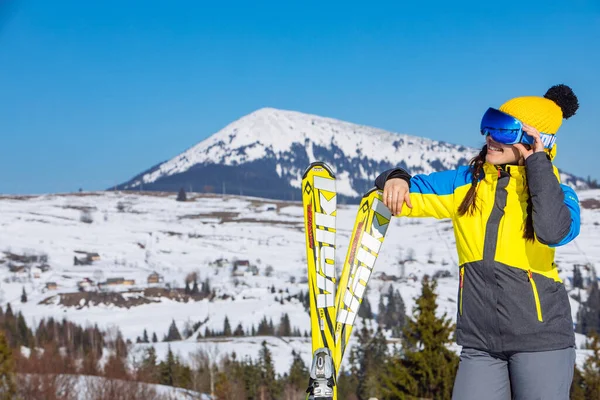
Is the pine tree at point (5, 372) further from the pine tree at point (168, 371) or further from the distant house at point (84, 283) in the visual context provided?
the distant house at point (84, 283)

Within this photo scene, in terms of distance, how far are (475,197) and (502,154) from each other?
0.25m

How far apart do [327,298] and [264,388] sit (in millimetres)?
64431

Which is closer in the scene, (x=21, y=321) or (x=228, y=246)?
(x=21, y=321)

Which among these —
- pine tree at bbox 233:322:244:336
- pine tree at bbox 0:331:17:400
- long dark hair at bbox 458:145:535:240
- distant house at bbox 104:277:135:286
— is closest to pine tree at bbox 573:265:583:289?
pine tree at bbox 233:322:244:336

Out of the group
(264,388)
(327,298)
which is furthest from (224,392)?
(327,298)

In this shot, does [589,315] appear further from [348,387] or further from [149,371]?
[149,371]

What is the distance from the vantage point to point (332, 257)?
4.63 m

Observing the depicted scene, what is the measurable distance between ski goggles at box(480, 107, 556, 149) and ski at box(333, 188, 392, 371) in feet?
3.96

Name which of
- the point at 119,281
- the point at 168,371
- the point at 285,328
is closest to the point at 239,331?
the point at 285,328

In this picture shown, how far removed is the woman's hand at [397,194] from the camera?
3564 millimetres

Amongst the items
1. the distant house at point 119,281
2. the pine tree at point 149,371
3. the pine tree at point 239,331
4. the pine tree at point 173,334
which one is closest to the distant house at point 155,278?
the distant house at point 119,281

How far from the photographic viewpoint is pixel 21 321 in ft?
323

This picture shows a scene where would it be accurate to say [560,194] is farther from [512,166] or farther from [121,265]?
[121,265]

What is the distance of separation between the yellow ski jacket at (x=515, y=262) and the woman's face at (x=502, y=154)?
1.8 inches
